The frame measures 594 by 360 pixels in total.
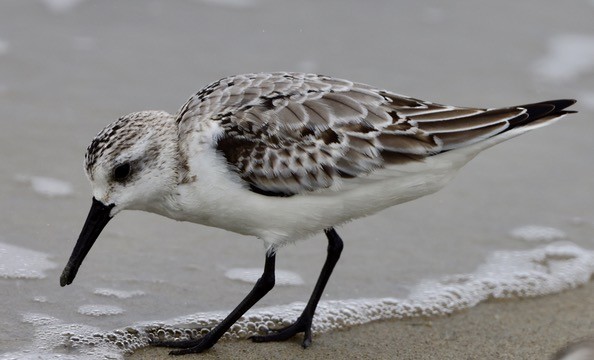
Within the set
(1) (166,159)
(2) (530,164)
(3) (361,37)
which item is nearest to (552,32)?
(3) (361,37)

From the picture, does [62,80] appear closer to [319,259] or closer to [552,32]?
[319,259]

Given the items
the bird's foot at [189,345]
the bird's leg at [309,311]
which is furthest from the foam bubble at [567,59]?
the bird's foot at [189,345]

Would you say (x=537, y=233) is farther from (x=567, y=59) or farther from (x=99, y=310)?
(x=567, y=59)

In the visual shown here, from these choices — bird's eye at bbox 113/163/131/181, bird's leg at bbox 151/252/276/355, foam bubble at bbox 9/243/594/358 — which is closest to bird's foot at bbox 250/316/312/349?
foam bubble at bbox 9/243/594/358

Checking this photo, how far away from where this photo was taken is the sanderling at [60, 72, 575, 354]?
5449mm

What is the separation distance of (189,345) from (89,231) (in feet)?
2.92

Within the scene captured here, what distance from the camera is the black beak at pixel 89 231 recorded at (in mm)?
5496

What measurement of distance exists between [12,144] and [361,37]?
13.9 feet

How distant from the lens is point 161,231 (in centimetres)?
727

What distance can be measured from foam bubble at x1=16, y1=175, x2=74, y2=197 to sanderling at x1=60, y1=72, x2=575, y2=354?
78.2 inches

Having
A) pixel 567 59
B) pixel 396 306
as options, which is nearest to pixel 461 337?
pixel 396 306

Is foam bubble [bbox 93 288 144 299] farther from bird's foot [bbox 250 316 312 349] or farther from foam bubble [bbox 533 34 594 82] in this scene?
foam bubble [bbox 533 34 594 82]

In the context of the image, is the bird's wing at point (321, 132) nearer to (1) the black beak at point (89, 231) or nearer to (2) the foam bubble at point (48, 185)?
(1) the black beak at point (89, 231)

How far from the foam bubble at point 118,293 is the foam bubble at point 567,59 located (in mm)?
5575
